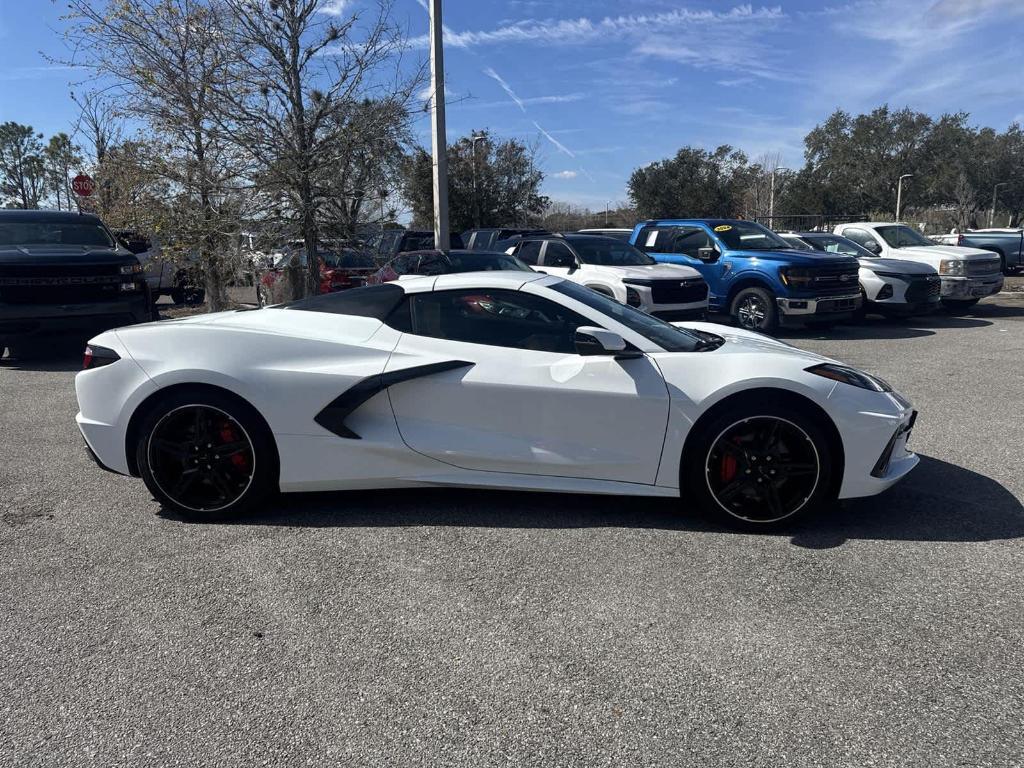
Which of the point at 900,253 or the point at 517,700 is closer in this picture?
the point at 517,700

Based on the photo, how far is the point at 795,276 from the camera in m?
11.4

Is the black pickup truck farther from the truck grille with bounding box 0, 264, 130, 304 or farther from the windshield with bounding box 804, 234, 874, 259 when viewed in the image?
the windshield with bounding box 804, 234, 874, 259

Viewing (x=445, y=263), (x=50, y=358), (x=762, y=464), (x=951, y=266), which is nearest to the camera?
(x=762, y=464)

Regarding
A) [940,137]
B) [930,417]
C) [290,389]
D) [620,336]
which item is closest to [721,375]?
[620,336]

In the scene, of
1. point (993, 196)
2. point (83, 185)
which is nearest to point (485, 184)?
point (83, 185)

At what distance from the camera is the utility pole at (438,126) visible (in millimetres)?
11477

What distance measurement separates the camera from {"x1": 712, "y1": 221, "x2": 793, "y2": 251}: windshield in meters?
12.6

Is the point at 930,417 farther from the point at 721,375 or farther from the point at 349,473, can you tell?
the point at 349,473

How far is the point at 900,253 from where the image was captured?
1449cm

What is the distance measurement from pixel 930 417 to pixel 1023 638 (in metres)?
3.86

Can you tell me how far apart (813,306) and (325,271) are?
7.43m

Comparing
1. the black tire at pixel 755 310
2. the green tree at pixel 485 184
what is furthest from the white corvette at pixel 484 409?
the green tree at pixel 485 184

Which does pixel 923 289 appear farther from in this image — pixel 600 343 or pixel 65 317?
pixel 65 317

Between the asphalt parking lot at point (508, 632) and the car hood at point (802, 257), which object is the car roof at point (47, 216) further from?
the car hood at point (802, 257)
